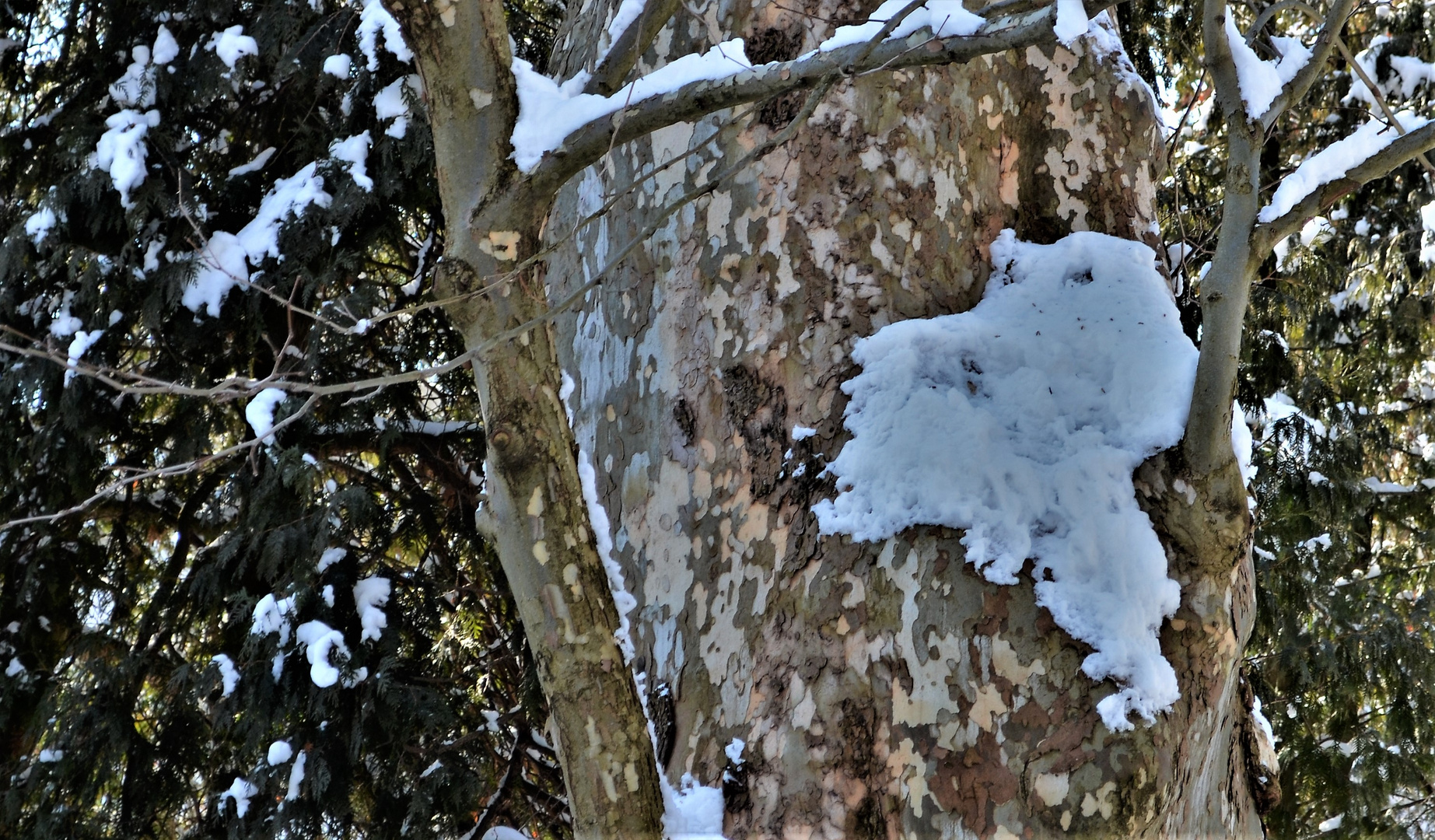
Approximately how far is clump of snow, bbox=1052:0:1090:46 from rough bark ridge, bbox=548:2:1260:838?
1.47 ft

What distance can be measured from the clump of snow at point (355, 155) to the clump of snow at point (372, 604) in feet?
4.25

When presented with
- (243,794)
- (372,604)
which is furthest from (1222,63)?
(243,794)

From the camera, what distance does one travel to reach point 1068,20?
138 cm

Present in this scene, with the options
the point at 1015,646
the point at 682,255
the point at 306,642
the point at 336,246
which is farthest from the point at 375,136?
the point at 1015,646

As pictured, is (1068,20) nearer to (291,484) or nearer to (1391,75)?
(291,484)

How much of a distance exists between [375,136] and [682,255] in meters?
2.23

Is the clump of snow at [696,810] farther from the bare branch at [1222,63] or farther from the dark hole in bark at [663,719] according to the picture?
the bare branch at [1222,63]

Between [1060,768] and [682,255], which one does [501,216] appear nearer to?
[682,255]

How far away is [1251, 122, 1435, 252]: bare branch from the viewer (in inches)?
61.5

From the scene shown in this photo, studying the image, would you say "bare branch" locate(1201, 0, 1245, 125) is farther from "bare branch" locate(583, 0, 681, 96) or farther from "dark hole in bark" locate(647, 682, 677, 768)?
"dark hole in bark" locate(647, 682, 677, 768)

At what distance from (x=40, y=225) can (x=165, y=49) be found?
2.41 ft

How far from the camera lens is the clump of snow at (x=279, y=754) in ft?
11.0

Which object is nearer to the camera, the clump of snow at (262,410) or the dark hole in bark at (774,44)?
the dark hole in bark at (774,44)

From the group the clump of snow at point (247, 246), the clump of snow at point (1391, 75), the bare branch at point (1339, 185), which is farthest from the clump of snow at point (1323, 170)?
the clump of snow at point (1391, 75)
